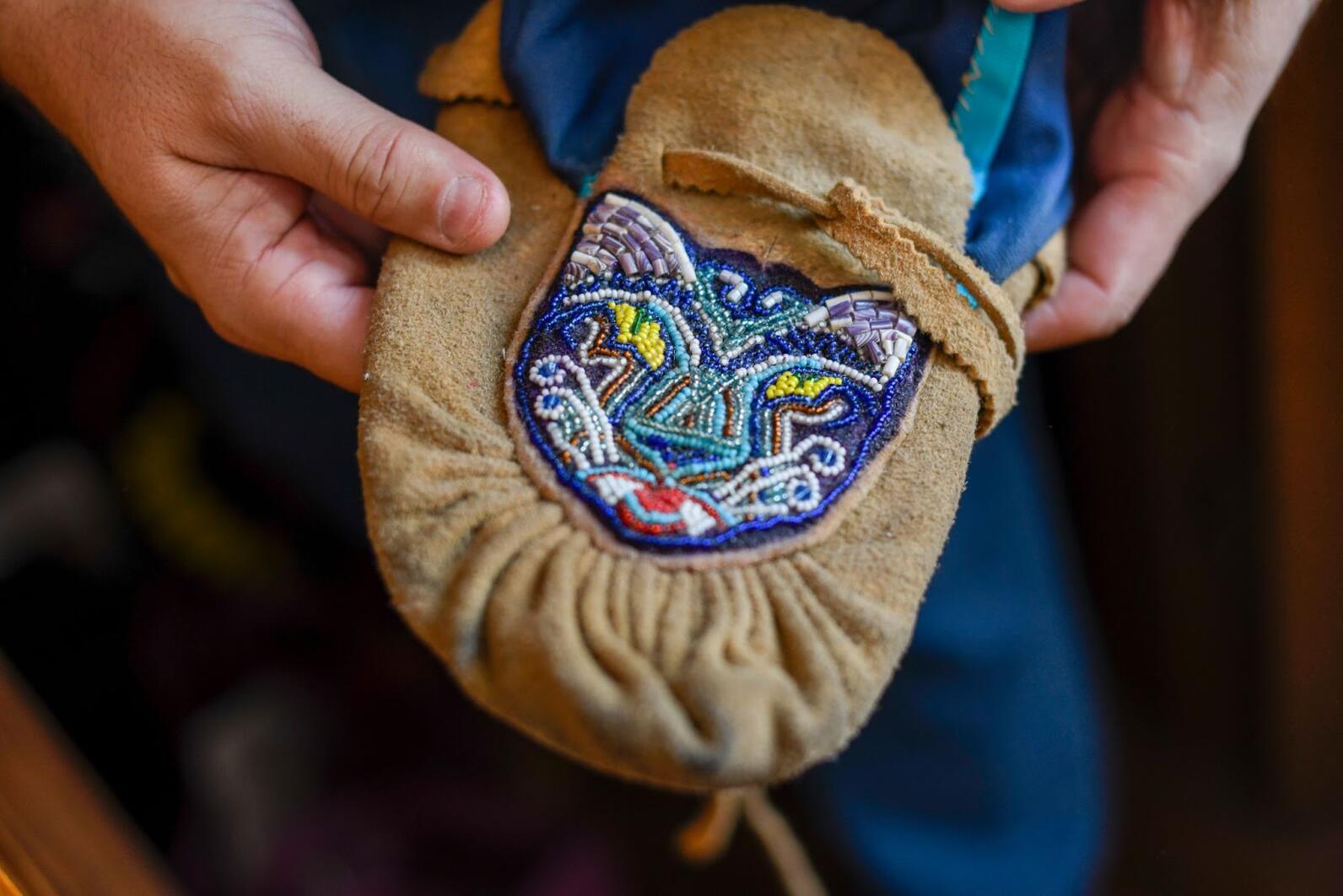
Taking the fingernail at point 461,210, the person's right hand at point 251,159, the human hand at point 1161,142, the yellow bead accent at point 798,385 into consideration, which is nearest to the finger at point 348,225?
the person's right hand at point 251,159

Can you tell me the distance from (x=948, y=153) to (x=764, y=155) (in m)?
0.10

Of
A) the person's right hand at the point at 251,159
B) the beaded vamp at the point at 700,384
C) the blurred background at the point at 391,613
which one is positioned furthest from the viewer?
the blurred background at the point at 391,613

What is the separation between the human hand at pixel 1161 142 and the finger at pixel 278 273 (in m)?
0.40

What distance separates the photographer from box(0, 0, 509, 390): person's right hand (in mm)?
584

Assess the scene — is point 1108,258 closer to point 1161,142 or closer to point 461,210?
point 1161,142

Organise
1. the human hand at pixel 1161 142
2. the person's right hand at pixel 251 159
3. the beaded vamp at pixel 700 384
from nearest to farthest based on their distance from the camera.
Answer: the beaded vamp at pixel 700 384
the person's right hand at pixel 251 159
the human hand at pixel 1161 142

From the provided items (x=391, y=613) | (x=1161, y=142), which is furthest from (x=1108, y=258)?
(x=391, y=613)

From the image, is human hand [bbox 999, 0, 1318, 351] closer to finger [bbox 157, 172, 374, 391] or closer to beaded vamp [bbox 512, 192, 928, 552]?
beaded vamp [bbox 512, 192, 928, 552]

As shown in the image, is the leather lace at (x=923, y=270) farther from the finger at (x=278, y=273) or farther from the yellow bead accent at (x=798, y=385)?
the finger at (x=278, y=273)

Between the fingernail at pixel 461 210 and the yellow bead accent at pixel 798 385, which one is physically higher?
the fingernail at pixel 461 210

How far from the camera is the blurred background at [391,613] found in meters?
0.94

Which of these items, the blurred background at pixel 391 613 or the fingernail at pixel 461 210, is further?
the blurred background at pixel 391 613

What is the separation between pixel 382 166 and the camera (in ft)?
1.91

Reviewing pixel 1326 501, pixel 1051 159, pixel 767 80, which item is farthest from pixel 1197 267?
pixel 767 80
